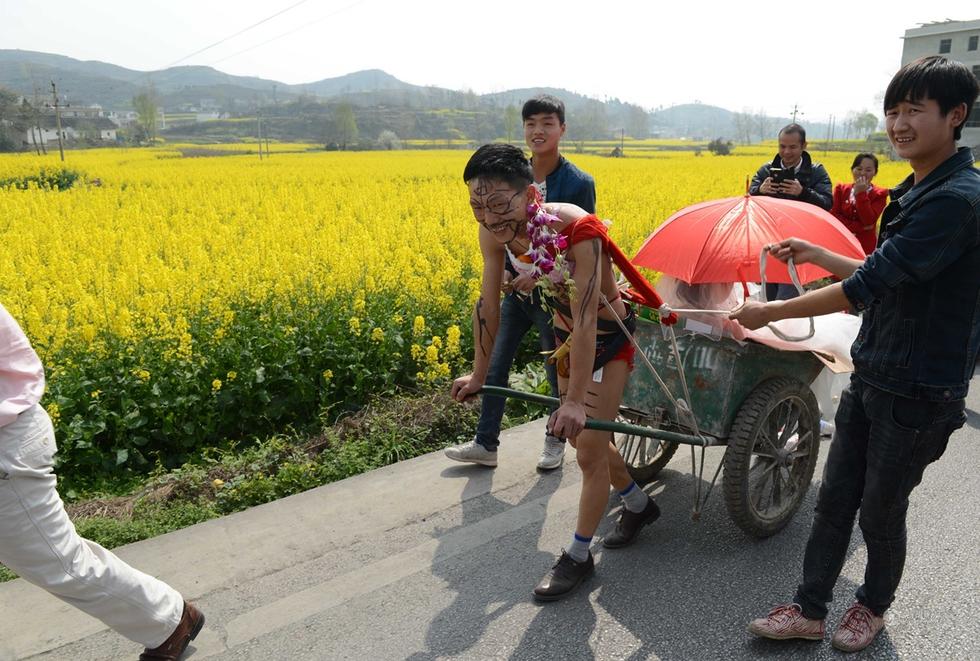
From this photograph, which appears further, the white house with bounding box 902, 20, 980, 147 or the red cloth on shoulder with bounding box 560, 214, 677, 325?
the white house with bounding box 902, 20, 980, 147

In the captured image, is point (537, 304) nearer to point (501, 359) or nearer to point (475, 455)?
point (501, 359)

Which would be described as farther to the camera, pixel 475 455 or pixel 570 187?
pixel 475 455

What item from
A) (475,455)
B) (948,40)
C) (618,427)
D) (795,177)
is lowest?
(475,455)

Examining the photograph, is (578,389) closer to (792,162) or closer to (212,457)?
(212,457)

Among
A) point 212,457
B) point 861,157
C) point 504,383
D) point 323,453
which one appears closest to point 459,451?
point 504,383

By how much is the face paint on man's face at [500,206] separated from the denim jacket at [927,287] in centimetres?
113

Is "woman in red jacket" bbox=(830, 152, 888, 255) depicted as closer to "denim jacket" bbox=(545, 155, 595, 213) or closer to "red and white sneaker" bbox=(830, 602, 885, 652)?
"denim jacket" bbox=(545, 155, 595, 213)

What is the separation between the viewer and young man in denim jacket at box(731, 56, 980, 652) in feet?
7.59

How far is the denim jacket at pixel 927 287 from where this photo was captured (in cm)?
229

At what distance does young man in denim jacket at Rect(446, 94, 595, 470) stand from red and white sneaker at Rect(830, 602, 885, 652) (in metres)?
1.68

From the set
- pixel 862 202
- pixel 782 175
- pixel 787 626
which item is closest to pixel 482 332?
pixel 787 626

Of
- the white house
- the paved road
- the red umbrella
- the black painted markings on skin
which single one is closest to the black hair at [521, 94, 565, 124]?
the red umbrella

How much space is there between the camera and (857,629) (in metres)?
2.87

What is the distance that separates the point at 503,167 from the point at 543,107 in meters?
1.62
